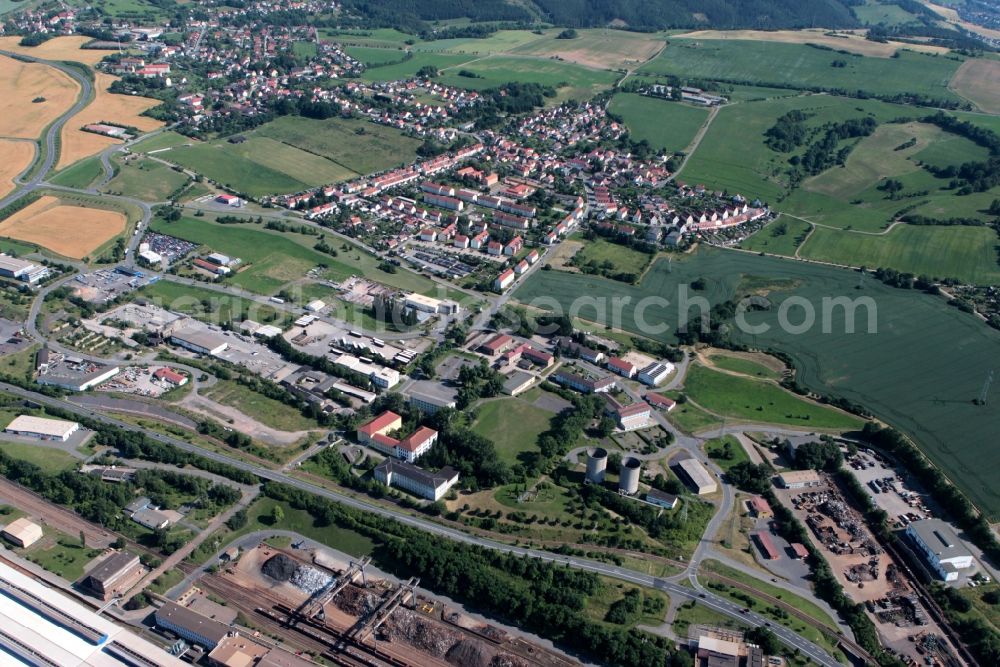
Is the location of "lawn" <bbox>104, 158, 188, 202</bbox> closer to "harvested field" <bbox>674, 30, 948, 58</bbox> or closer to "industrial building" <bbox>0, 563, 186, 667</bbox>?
"industrial building" <bbox>0, 563, 186, 667</bbox>

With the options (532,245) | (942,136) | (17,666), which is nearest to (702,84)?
(942,136)

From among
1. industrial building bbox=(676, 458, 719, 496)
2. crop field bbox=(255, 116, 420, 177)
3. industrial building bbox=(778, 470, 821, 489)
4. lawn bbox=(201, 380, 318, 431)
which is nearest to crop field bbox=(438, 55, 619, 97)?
crop field bbox=(255, 116, 420, 177)

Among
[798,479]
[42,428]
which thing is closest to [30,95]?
[42,428]

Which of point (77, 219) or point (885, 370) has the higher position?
point (885, 370)

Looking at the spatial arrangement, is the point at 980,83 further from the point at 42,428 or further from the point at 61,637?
the point at 61,637

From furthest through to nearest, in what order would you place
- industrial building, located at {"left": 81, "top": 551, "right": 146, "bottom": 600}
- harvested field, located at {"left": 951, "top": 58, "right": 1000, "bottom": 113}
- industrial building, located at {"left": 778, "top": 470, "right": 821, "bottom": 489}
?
1. harvested field, located at {"left": 951, "top": 58, "right": 1000, "bottom": 113}
2. industrial building, located at {"left": 778, "top": 470, "right": 821, "bottom": 489}
3. industrial building, located at {"left": 81, "top": 551, "right": 146, "bottom": 600}

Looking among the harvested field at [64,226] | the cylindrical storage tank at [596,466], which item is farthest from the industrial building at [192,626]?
the harvested field at [64,226]

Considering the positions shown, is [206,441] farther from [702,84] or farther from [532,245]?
[702,84]
